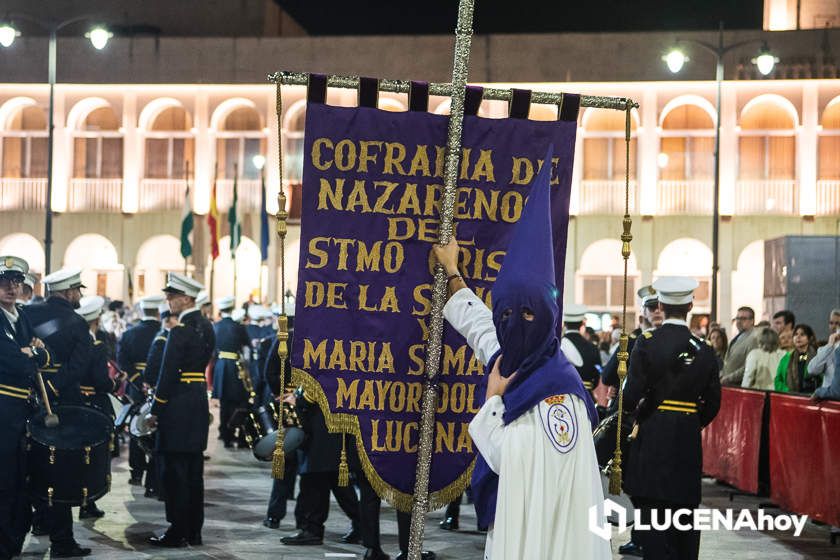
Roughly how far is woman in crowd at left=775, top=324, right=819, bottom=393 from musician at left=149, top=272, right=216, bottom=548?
643 centimetres

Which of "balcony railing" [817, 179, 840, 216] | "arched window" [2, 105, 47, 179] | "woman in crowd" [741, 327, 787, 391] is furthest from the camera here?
"arched window" [2, 105, 47, 179]

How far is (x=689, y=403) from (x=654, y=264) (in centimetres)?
2891

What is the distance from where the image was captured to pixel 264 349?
1491 cm

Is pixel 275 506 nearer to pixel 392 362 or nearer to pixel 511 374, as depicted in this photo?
pixel 392 362

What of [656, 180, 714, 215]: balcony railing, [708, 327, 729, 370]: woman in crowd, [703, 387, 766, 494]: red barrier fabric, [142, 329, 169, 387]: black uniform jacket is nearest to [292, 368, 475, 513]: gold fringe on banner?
[142, 329, 169, 387]: black uniform jacket

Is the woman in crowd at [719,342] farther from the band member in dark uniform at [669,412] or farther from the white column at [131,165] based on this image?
the white column at [131,165]

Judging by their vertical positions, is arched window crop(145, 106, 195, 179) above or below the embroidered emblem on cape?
above

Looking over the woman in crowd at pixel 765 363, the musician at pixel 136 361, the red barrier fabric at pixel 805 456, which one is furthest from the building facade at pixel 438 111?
the red barrier fabric at pixel 805 456

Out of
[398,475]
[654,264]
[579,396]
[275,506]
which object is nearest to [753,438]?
[275,506]

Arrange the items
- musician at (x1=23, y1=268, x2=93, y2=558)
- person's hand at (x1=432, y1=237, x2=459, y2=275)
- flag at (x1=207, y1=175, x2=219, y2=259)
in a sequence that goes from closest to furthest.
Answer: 1. person's hand at (x1=432, y1=237, x2=459, y2=275)
2. musician at (x1=23, y1=268, x2=93, y2=558)
3. flag at (x1=207, y1=175, x2=219, y2=259)

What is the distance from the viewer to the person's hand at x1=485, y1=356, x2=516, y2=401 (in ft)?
13.9

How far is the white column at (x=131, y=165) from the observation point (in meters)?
38.5

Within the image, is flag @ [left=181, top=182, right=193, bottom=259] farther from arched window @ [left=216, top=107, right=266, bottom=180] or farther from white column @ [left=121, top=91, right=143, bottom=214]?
white column @ [left=121, top=91, right=143, bottom=214]

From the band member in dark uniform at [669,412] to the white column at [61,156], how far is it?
107 feet
